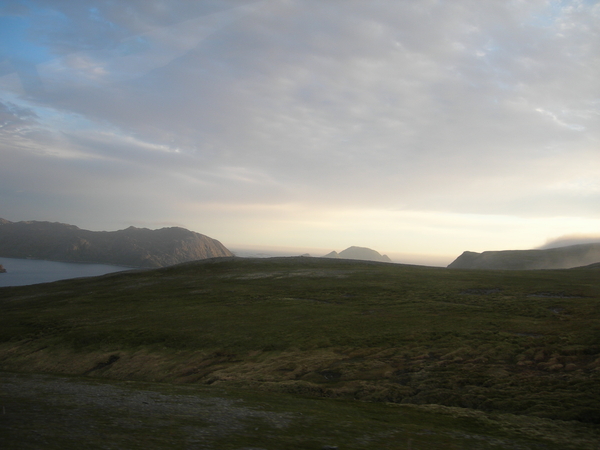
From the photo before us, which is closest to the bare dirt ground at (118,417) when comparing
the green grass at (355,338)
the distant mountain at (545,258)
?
the green grass at (355,338)

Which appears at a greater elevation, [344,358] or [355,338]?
[355,338]

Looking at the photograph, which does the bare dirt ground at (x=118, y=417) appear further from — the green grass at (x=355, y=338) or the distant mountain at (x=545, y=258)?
the distant mountain at (x=545, y=258)

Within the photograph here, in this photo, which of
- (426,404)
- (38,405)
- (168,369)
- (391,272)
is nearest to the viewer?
(38,405)

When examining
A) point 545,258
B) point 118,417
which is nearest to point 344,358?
point 118,417

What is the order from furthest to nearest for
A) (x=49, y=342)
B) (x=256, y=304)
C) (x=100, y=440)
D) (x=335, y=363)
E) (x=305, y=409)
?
(x=256, y=304), (x=49, y=342), (x=335, y=363), (x=305, y=409), (x=100, y=440)

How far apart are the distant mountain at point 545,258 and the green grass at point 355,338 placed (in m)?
109

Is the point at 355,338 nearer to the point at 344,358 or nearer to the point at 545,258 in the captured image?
the point at 344,358

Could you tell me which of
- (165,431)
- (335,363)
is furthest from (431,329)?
(165,431)

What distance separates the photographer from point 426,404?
26266 mm

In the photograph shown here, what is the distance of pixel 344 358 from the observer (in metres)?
38.1

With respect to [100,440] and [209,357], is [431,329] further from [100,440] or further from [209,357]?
[100,440]

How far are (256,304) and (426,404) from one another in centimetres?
4621

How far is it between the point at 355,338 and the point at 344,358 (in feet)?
20.4

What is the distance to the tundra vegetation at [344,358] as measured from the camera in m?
19.6
